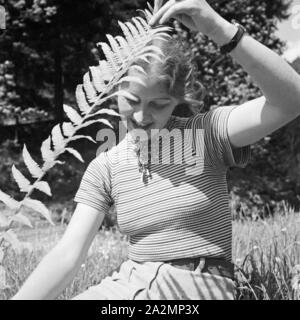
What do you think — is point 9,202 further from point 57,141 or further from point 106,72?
point 106,72

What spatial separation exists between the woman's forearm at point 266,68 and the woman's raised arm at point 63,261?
0.56 metres

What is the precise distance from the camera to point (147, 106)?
1294 mm

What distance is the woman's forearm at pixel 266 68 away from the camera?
1019 millimetres

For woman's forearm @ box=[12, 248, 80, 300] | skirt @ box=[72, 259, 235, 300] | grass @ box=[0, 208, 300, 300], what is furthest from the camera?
grass @ box=[0, 208, 300, 300]

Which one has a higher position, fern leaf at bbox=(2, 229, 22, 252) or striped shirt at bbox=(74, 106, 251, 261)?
striped shirt at bbox=(74, 106, 251, 261)

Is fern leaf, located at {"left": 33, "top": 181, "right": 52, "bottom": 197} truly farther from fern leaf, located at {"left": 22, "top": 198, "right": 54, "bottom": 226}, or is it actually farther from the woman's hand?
the woman's hand

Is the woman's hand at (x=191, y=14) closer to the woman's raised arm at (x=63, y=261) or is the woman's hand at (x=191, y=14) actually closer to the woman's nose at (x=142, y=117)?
the woman's nose at (x=142, y=117)

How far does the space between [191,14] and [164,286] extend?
0.65 metres

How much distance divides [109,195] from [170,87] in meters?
0.35

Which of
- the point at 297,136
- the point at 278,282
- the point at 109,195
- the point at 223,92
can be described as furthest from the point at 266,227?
the point at 297,136

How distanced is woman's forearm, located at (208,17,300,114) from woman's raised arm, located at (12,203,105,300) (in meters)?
0.56

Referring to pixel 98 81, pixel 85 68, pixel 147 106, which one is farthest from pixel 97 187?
pixel 85 68

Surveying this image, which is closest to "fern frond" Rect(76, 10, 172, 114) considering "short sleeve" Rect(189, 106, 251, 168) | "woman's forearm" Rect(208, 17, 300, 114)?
"woman's forearm" Rect(208, 17, 300, 114)

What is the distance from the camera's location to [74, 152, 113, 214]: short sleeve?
54.0 inches
